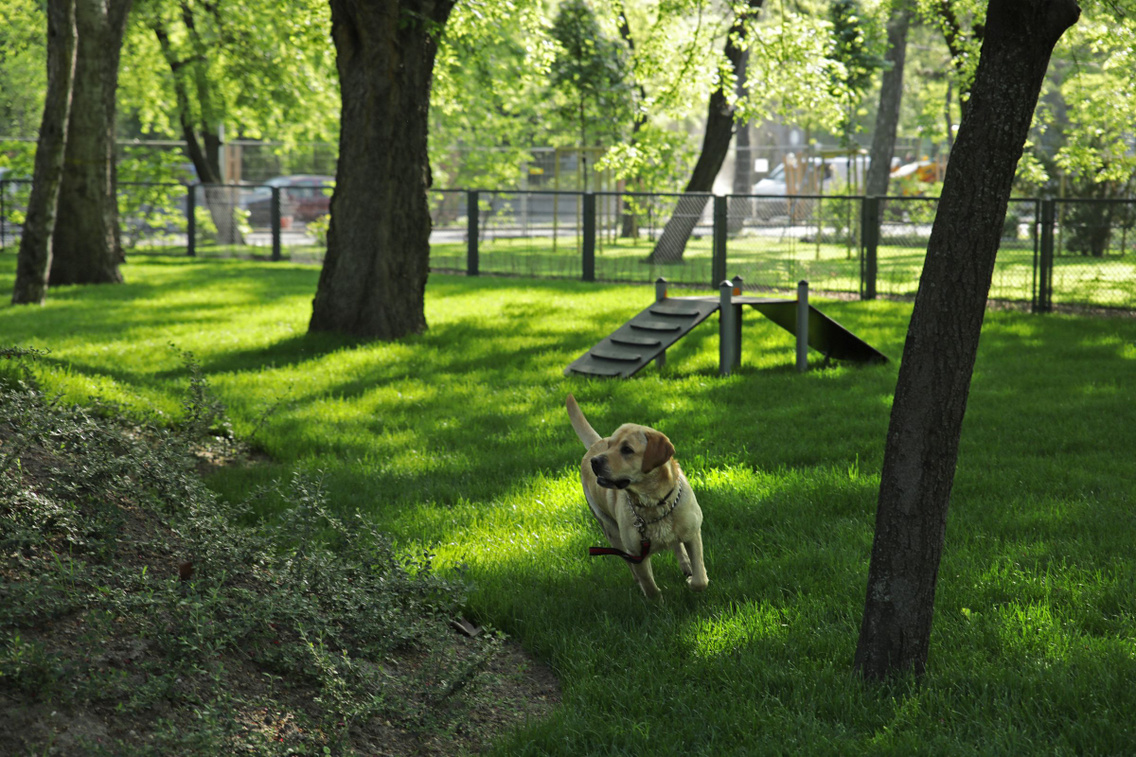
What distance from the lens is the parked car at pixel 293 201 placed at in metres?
27.3

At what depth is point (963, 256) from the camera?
3.28 m

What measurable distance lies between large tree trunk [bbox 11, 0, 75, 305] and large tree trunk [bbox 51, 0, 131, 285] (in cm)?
303

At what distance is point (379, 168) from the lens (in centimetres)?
1126

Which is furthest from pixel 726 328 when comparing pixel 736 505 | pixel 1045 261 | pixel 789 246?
pixel 789 246

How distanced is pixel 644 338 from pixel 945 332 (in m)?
6.43

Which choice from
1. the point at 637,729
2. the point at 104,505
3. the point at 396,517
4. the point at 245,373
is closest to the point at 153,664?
the point at 104,505

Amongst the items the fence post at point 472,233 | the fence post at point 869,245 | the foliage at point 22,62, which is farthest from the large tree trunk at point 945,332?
the foliage at point 22,62

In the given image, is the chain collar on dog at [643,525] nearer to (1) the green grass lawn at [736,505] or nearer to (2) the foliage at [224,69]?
(1) the green grass lawn at [736,505]

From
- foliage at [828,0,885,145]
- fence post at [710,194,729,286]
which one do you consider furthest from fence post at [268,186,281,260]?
foliage at [828,0,885,145]

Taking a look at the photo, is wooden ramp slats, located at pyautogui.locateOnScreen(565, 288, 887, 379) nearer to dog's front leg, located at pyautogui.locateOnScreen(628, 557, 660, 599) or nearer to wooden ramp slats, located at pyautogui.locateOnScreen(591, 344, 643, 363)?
wooden ramp slats, located at pyautogui.locateOnScreen(591, 344, 643, 363)

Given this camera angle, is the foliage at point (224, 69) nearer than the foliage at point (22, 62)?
No

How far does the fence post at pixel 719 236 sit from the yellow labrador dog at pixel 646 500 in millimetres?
12772

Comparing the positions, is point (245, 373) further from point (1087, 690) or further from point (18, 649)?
point (1087, 690)

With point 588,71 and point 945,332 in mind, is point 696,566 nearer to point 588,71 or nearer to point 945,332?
point 945,332
